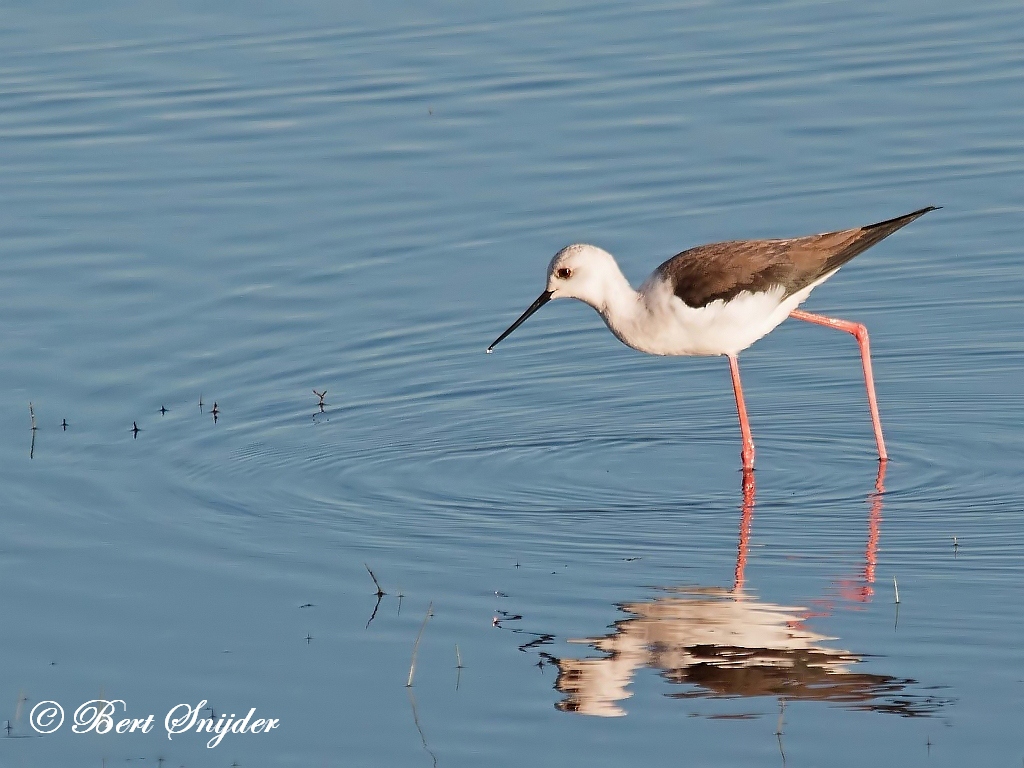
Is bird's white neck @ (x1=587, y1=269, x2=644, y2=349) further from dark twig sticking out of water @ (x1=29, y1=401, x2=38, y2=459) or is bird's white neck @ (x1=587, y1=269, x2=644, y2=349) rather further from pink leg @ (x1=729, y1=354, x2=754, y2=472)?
dark twig sticking out of water @ (x1=29, y1=401, x2=38, y2=459)

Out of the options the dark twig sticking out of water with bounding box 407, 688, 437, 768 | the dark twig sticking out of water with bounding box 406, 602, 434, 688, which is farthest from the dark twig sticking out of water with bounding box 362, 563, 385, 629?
the dark twig sticking out of water with bounding box 407, 688, 437, 768

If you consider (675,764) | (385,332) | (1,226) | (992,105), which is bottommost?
(675,764)

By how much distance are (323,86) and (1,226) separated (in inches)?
143

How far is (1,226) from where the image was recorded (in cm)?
1345

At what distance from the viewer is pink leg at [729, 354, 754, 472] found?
32.0 feet

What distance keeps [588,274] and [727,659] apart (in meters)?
3.33

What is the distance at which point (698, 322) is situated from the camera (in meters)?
9.87

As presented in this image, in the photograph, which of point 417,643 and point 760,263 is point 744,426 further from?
point 417,643

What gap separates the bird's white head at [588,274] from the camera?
10031 millimetres

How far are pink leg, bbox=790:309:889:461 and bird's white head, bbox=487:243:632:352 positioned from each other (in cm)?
114

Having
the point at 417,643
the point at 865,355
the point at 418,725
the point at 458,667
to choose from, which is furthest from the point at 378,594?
the point at 865,355

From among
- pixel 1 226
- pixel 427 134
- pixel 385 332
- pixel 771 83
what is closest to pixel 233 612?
pixel 385 332

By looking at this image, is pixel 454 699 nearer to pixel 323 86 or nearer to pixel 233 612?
pixel 233 612

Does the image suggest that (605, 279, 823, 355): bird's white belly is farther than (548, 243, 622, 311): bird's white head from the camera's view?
No
